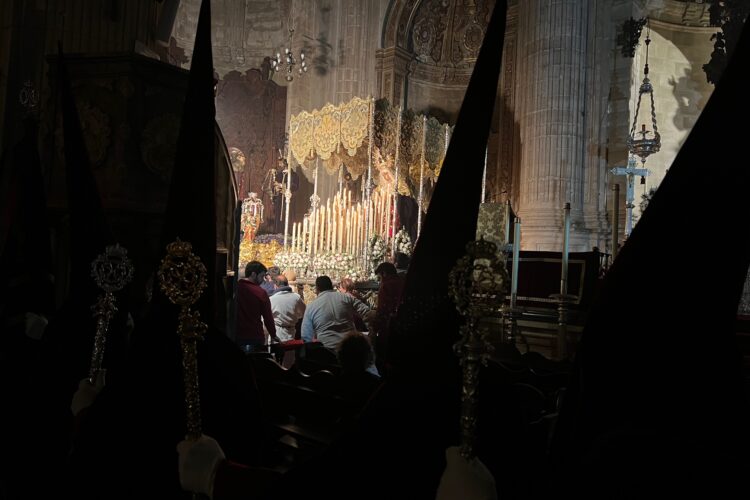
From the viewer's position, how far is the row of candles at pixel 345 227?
12.3 m

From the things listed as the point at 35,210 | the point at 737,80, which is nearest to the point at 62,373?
the point at 35,210

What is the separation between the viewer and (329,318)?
6.23 m

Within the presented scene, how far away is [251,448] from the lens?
2326mm

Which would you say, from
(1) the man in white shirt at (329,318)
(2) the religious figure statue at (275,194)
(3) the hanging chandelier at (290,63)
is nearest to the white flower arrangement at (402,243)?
(1) the man in white shirt at (329,318)

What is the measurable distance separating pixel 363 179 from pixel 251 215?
4.49 m

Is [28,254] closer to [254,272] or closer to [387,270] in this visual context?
[254,272]

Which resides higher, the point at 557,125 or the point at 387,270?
the point at 557,125

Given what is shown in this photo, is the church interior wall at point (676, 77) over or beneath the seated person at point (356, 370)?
over

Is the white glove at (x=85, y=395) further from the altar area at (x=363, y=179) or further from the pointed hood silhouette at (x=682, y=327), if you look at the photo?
the altar area at (x=363, y=179)

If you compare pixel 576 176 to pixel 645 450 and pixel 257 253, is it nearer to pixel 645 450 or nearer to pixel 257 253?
pixel 257 253

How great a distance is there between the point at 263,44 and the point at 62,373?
17.8 metres

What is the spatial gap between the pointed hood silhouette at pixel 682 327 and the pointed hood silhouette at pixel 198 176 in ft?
4.27

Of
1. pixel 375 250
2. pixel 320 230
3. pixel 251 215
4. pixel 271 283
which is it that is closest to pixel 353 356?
pixel 271 283

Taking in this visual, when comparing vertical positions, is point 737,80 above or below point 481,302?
above
